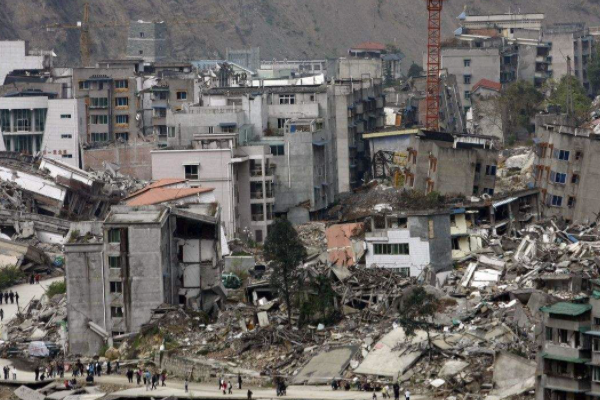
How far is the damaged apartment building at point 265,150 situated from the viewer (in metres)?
80.1

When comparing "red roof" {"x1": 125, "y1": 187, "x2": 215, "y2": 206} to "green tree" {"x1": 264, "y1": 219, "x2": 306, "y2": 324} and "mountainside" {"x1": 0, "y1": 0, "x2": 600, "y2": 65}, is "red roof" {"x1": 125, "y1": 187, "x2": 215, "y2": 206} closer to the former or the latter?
"green tree" {"x1": 264, "y1": 219, "x2": 306, "y2": 324}

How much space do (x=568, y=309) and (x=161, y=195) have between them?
26.1m

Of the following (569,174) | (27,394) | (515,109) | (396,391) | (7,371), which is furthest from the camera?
(515,109)

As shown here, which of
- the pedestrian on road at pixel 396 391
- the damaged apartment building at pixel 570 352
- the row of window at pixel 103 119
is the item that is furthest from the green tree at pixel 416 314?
the row of window at pixel 103 119

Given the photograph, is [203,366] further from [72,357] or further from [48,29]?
[48,29]

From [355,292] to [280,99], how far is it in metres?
29.0

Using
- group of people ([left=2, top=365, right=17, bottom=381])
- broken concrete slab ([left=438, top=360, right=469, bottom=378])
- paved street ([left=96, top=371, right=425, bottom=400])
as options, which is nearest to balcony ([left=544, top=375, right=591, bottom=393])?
paved street ([left=96, top=371, right=425, bottom=400])

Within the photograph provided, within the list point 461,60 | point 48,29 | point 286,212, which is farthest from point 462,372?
point 48,29

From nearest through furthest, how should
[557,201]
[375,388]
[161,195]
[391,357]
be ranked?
1. [375,388]
2. [391,357]
3. [161,195]
4. [557,201]

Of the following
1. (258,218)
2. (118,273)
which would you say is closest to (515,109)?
(258,218)

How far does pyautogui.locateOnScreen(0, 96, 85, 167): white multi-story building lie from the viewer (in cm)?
9488

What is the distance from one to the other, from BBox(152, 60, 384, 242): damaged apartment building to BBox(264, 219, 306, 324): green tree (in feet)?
55.3

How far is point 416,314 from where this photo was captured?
56531mm

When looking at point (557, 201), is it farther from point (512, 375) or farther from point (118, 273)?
point (512, 375)
